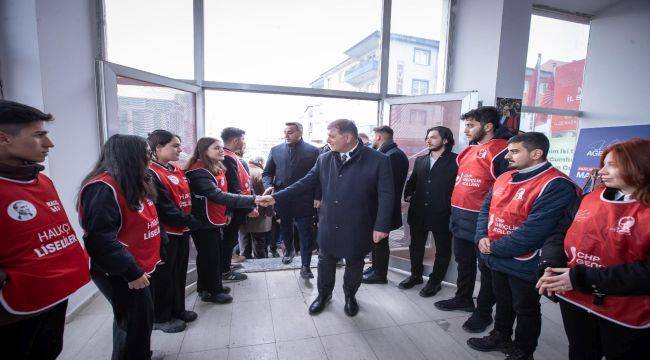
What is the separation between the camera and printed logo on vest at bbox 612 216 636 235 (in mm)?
1146

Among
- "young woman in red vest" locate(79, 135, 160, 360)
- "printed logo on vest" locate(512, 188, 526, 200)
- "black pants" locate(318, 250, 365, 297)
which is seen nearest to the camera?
"young woman in red vest" locate(79, 135, 160, 360)

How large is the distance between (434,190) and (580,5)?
3.46 m

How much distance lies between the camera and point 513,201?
5.65 feet

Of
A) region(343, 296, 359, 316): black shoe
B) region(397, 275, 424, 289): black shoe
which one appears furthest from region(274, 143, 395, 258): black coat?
region(397, 275, 424, 289): black shoe

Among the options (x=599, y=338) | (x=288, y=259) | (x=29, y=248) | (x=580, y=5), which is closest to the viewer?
(x=29, y=248)

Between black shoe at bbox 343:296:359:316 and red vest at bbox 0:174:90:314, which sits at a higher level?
red vest at bbox 0:174:90:314

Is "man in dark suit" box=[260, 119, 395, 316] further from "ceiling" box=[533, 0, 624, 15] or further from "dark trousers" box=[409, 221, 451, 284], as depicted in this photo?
"ceiling" box=[533, 0, 624, 15]

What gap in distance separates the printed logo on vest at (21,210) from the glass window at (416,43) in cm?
355

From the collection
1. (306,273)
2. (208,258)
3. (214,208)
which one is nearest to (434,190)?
(306,273)

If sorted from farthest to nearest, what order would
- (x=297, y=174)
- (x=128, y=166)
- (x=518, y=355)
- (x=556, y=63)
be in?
(x=556, y=63) < (x=297, y=174) < (x=518, y=355) < (x=128, y=166)

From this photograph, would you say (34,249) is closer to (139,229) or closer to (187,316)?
(139,229)

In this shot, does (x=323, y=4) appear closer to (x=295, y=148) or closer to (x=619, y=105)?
(x=295, y=148)

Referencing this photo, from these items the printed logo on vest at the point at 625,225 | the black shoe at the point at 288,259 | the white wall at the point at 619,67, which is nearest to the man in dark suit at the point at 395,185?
the black shoe at the point at 288,259

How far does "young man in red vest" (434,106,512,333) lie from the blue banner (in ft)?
6.39
